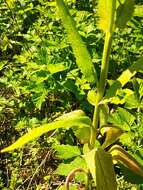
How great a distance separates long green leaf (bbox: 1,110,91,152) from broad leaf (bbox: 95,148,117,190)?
123mm

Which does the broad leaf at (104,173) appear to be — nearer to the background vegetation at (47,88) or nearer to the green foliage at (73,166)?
the green foliage at (73,166)

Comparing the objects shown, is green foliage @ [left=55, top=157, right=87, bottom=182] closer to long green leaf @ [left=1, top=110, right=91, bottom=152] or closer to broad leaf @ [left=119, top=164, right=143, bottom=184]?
broad leaf @ [left=119, top=164, right=143, bottom=184]

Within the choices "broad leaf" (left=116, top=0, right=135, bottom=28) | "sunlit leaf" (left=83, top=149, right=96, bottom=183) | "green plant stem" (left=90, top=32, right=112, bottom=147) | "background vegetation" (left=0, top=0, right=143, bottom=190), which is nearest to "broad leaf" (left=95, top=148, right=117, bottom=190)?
"sunlit leaf" (left=83, top=149, right=96, bottom=183)

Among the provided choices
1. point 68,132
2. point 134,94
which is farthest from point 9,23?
point 134,94

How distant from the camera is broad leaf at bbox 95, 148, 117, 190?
5.18ft

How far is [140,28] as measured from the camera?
113 inches

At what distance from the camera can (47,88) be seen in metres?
2.70

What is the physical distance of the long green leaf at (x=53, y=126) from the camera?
1.40 meters

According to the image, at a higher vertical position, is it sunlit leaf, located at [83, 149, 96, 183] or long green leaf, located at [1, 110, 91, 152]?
long green leaf, located at [1, 110, 91, 152]

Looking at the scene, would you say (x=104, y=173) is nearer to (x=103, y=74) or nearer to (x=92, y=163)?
(x=92, y=163)

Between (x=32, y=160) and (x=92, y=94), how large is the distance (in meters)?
1.07

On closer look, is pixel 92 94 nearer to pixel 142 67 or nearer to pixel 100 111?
pixel 100 111

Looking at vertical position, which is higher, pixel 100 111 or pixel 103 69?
pixel 103 69

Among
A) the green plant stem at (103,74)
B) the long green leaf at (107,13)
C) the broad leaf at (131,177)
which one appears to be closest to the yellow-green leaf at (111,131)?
the green plant stem at (103,74)
